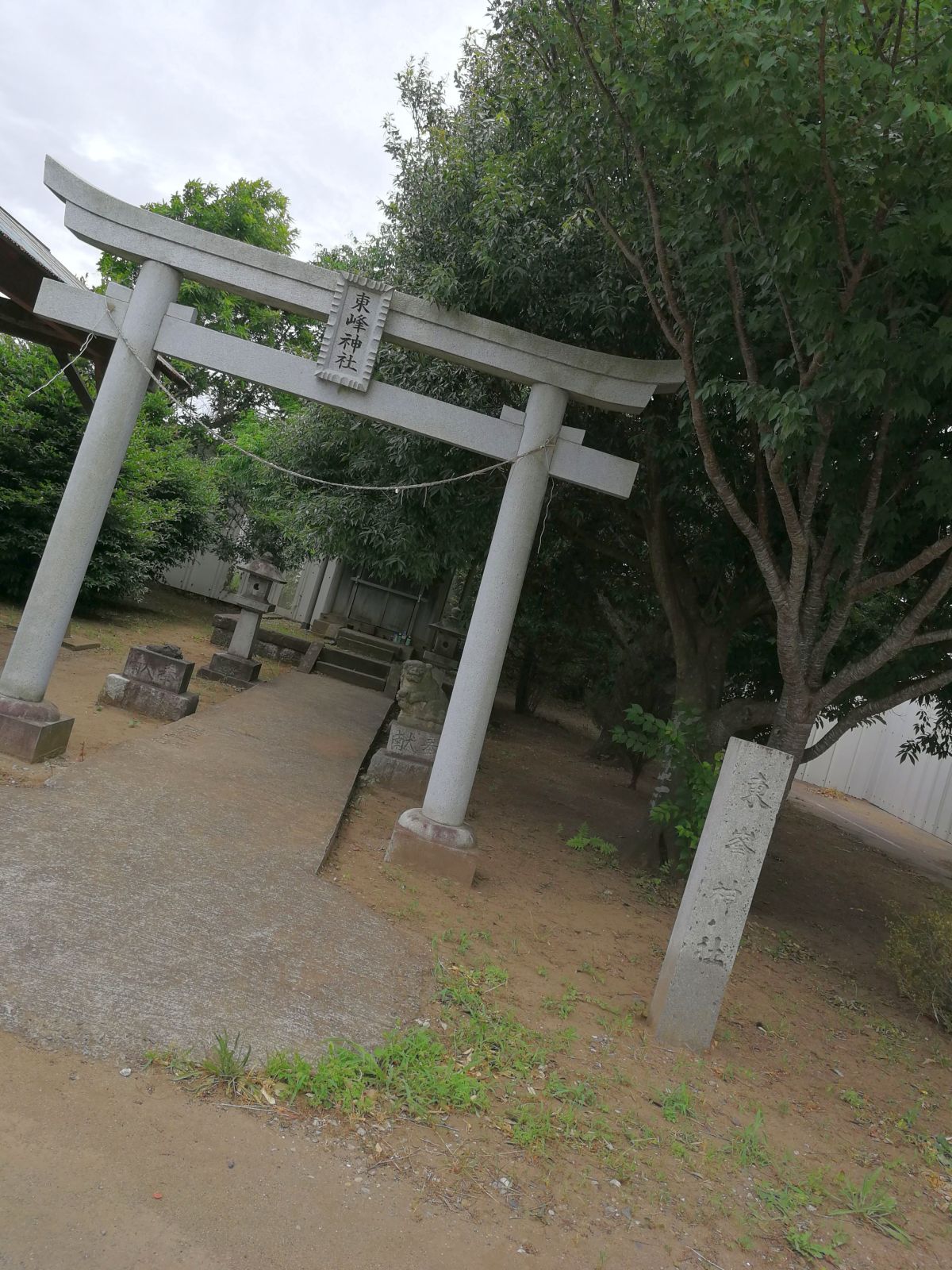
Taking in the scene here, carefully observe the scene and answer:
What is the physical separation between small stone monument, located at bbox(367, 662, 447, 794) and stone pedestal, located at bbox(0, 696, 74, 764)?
330cm

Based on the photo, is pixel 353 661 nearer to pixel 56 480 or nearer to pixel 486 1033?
pixel 56 480

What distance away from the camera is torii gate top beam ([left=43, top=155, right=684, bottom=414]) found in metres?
6.12

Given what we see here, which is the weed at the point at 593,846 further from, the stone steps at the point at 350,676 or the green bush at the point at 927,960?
the stone steps at the point at 350,676

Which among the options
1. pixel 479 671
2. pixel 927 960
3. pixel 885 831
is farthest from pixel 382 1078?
pixel 885 831

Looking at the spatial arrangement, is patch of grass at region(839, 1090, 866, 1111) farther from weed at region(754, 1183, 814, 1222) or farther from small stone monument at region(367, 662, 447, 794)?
small stone monument at region(367, 662, 447, 794)

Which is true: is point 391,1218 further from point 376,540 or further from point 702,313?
point 376,540

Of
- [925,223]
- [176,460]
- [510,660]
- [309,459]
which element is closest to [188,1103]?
[925,223]

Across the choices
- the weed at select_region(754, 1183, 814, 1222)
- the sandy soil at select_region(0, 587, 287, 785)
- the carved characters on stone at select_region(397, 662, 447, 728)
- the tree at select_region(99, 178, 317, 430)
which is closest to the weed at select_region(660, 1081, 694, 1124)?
the weed at select_region(754, 1183, 814, 1222)

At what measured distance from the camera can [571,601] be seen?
1220 centimetres

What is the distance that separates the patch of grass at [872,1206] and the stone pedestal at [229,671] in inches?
376

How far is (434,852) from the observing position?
606cm

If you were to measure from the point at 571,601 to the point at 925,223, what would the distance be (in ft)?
27.2

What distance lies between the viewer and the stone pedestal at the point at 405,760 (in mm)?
8516

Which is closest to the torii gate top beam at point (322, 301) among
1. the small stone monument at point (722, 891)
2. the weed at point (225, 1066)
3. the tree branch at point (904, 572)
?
the tree branch at point (904, 572)
